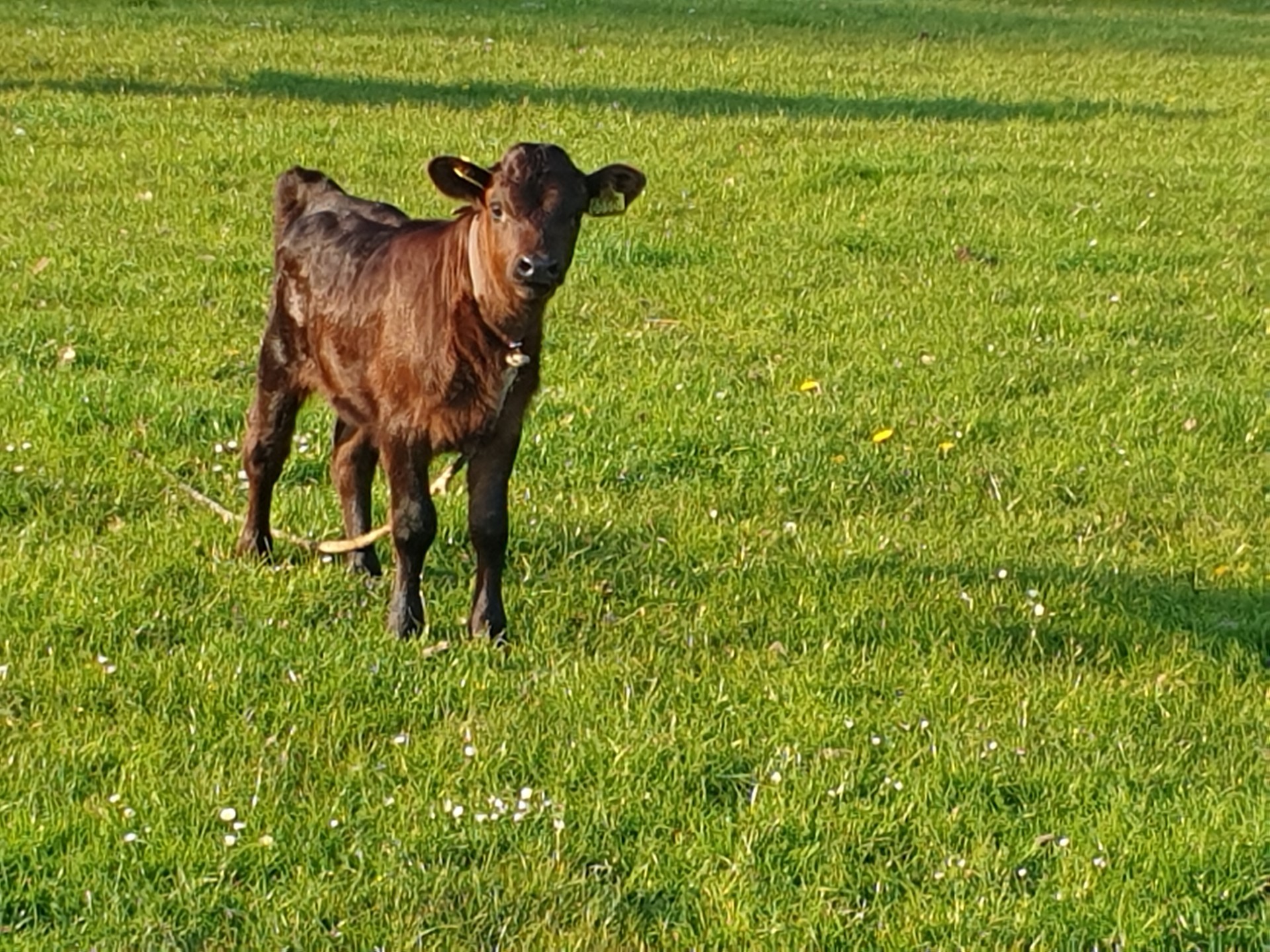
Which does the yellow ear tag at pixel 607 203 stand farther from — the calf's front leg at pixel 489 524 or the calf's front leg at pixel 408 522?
the calf's front leg at pixel 408 522

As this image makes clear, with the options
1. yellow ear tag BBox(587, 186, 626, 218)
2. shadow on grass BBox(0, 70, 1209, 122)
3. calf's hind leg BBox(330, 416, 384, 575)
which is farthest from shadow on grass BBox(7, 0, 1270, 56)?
yellow ear tag BBox(587, 186, 626, 218)

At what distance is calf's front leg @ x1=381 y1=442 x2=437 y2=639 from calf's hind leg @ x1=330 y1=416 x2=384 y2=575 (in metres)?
0.72

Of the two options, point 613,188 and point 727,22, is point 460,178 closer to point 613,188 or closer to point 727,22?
point 613,188

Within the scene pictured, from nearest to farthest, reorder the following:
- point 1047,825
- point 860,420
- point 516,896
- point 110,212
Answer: point 516,896 → point 1047,825 → point 860,420 → point 110,212

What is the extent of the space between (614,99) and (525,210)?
1260 centimetres

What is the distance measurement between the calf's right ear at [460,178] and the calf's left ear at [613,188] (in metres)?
0.37

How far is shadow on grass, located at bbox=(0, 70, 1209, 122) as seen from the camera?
17391 millimetres

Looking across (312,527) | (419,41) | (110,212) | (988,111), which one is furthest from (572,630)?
(419,41)

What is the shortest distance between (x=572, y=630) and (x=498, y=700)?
0.73 meters

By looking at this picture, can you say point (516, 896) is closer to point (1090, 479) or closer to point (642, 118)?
point (1090, 479)

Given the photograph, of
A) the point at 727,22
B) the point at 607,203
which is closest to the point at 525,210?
the point at 607,203

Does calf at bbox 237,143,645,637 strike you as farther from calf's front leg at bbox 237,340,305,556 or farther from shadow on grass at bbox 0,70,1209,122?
shadow on grass at bbox 0,70,1209,122

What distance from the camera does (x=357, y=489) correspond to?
7270mm

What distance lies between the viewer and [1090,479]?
27.8ft
